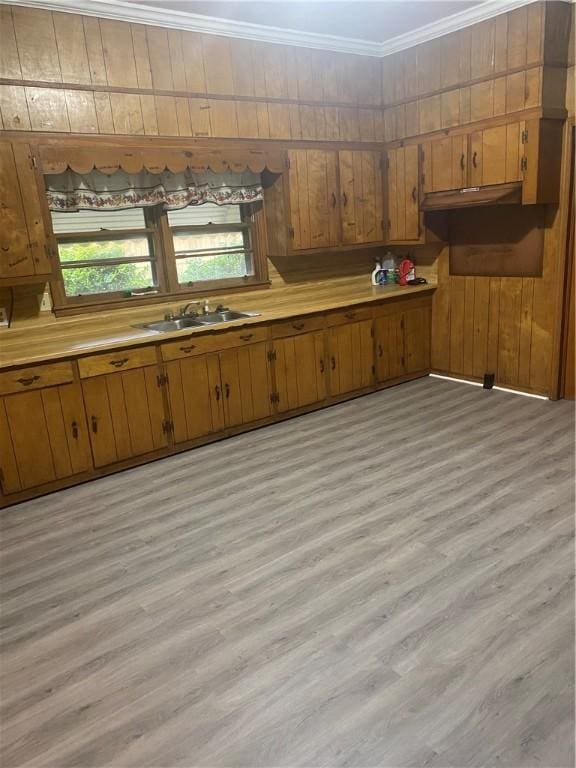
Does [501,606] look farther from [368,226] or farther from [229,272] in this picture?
[368,226]

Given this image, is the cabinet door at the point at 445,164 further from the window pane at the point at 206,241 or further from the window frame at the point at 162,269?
the window pane at the point at 206,241

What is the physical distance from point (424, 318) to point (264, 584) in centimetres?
350

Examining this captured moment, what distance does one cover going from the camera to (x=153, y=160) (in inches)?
155

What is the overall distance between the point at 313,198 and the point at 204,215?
0.92 metres

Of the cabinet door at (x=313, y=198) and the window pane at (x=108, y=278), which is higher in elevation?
the cabinet door at (x=313, y=198)

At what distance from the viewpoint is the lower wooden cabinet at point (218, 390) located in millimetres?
3938

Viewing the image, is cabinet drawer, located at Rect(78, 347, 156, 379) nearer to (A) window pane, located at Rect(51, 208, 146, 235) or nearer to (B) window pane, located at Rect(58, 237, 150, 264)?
(B) window pane, located at Rect(58, 237, 150, 264)

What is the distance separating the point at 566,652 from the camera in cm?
203

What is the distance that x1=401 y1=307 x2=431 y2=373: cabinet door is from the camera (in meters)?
5.22

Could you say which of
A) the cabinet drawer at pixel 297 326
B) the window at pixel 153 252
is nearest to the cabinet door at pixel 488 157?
the cabinet drawer at pixel 297 326

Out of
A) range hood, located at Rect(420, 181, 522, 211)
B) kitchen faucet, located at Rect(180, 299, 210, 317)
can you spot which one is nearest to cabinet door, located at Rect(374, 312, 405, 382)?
range hood, located at Rect(420, 181, 522, 211)

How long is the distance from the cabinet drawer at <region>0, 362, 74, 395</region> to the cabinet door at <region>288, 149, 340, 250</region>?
218 cm

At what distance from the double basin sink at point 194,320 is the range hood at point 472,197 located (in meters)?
1.84

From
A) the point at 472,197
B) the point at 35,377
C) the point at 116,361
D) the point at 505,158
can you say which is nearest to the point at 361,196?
the point at 472,197
